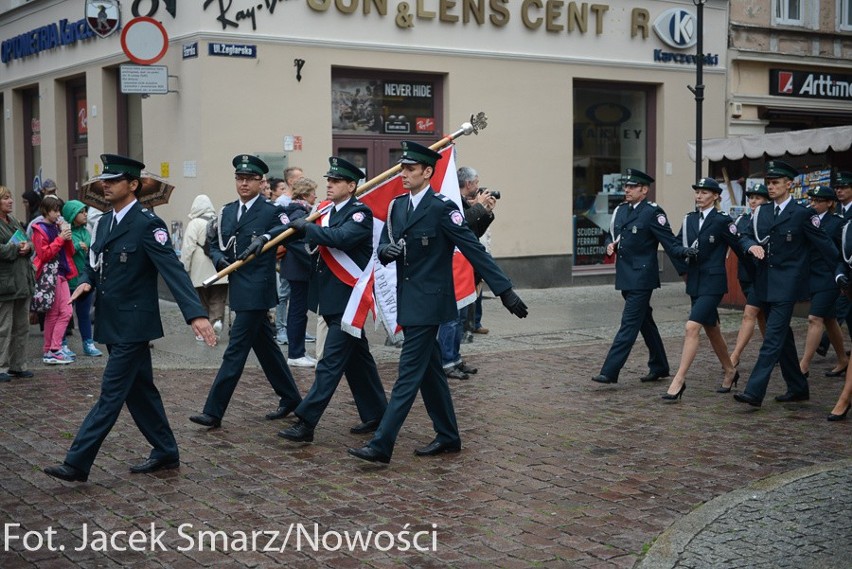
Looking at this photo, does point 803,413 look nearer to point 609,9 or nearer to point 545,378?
point 545,378

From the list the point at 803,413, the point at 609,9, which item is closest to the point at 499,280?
the point at 803,413

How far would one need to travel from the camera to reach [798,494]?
Answer: 22.5ft

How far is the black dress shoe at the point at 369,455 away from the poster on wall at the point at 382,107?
1083cm

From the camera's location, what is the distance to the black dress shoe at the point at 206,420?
27.9ft

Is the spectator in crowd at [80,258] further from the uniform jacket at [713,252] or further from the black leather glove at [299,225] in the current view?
the uniform jacket at [713,252]

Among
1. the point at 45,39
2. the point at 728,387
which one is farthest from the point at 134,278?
the point at 45,39

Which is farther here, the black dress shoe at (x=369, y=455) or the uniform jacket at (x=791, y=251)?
the uniform jacket at (x=791, y=251)

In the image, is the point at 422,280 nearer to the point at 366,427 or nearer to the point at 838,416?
the point at 366,427

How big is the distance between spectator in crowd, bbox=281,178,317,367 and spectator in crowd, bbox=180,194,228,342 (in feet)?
5.93

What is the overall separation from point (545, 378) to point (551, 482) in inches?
155

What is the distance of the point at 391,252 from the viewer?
7.63 m

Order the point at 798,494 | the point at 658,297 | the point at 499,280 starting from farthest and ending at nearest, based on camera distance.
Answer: the point at 658,297, the point at 499,280, the point at 798,494

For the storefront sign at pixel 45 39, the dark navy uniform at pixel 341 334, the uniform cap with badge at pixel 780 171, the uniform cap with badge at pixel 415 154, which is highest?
the storefront sign at pixel 45 39

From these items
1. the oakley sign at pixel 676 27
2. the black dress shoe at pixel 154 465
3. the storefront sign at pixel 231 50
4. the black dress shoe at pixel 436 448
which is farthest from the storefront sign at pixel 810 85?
the black dress shoe at pixel 154 465
